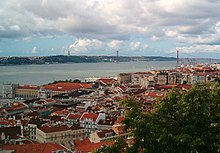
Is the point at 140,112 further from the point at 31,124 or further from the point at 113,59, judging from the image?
the point at 113,59

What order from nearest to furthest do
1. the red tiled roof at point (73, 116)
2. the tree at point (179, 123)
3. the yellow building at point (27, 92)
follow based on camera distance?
the tree at point (179, 123)
the red tiled roof at point (73, 116)
the yellow building at point (27, 92)

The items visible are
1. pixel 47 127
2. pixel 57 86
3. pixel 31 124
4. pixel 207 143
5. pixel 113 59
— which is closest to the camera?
pixel 207 143

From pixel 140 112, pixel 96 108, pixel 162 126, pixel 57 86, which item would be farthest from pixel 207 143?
pixel 57 86

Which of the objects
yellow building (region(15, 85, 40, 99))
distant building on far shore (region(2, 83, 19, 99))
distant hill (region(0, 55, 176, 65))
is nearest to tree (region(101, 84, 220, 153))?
yellow building (region(15, 85, 40, 99))

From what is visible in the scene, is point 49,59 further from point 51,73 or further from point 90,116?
point 90,116

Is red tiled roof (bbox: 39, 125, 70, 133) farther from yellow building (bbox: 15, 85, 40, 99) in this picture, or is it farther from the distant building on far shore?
the distant building on far shore

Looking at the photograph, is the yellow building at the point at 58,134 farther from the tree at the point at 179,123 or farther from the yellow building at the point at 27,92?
the yellow building at the point at 27,92

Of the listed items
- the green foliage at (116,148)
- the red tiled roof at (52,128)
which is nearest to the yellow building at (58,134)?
the red tiled roof at (52,128)

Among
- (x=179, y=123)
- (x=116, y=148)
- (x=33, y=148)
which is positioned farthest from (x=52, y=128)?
(x=179, y=123)
